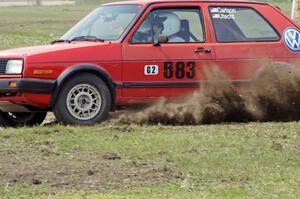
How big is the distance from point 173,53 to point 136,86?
0.65 meters

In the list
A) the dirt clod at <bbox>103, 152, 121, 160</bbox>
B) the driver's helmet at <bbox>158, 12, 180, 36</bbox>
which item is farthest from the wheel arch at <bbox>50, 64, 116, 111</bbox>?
the dirt clod at <bbox>103, 152, 121, 160</bbox>

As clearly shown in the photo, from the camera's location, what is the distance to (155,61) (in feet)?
34.2

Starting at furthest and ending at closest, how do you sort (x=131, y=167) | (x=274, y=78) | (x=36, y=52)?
(x=274, y=78), (x=36, y=52), (x=131, y=167)

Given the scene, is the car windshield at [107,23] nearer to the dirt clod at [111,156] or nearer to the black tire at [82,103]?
the black tire at [82,103]

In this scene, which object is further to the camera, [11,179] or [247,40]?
[247,40]

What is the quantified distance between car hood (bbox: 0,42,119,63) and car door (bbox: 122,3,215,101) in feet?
0.88

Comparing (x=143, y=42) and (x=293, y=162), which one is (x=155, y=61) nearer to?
(x=143, y=42)

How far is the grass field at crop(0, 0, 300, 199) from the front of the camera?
21.6ft

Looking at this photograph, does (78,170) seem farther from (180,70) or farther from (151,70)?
(180,70)

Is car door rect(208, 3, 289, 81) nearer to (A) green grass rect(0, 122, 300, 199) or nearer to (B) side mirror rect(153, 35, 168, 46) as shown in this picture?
(B) side mirror rect(153, 35, 168, 46)

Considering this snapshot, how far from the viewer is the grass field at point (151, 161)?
658cm

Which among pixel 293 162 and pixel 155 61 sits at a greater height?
pixel 155 61

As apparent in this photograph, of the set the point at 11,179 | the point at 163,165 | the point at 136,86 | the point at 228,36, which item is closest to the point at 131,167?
the point at 163,165

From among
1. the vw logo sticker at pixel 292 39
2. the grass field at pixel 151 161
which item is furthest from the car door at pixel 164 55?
the vw logo sticker at pixel 292 39
